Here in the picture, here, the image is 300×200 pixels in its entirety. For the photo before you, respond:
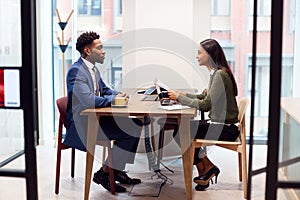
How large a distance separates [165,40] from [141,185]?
1928 mm

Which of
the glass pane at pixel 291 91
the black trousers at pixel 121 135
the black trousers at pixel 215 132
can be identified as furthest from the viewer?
the black trousers at pixel 215 132

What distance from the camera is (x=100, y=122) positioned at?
3.53m

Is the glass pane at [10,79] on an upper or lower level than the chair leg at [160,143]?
upper

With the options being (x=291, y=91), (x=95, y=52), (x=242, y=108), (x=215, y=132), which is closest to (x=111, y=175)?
(x=215, y=132)

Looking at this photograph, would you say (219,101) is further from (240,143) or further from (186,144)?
(186,144)

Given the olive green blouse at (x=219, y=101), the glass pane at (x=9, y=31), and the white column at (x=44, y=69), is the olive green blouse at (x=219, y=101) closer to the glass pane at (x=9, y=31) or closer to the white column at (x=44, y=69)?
the glass pane at (x=9, y=31)

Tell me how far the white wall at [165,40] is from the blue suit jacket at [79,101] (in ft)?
5.17

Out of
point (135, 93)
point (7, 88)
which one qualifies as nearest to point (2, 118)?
point (135, 93)

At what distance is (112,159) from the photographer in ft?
12.4

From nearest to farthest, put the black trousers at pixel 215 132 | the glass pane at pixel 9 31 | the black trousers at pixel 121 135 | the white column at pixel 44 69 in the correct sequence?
1. the glass pane at pixel 9 31
2. the black trousers at pixel 121 135
3. the black trousers at pixel 215 132
4. the white column at pixel 44 69

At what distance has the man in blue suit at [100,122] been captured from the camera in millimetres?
3459

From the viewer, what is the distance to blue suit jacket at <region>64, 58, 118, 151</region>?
3.40 metres

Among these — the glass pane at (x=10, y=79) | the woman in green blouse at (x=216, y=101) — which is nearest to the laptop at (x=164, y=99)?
the woman in green blouse at (x=216, y=101)

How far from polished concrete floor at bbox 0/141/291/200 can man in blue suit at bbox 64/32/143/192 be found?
0.53 ft
